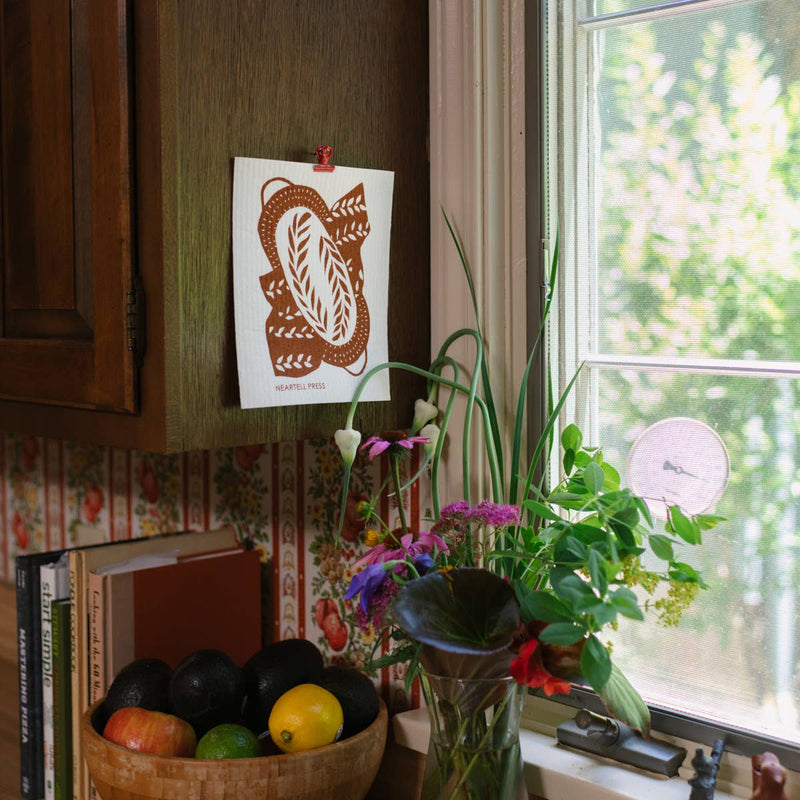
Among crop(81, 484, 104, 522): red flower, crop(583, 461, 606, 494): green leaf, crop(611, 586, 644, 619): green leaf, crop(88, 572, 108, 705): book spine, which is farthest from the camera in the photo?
crop(81, 484, 104, 522): red flower

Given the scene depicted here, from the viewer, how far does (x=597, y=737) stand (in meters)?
1.09

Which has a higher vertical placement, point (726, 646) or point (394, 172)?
point (394, 172)

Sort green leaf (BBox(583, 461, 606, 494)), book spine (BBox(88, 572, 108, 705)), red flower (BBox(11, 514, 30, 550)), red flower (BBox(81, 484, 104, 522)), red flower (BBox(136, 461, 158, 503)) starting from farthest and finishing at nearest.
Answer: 1. red flower (BBox(11, 514, 30, 550))
2. red flower (BBox(81, 484, 104, 522))
3. red flower (BBox(136, 461, 158, 503))
4. book spine (BBox(88, 572, 108, 705))
5. green leaf (BBox(583, 461, 606, 494))

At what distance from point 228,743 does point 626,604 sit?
505mm

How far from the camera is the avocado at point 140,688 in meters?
1.17

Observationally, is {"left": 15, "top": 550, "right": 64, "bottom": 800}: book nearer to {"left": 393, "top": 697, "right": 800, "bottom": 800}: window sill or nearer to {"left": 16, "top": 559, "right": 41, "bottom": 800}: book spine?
{"left": 16, "top": 559, "right": 41, "bottom": 800}: book spine

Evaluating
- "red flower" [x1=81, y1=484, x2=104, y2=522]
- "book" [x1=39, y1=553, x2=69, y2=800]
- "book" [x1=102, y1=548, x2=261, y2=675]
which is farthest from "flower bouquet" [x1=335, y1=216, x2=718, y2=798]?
"red flower" [x1=81, y1=484, x2=104, y2=522]

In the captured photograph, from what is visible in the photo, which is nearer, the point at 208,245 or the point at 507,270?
the point at 208,245

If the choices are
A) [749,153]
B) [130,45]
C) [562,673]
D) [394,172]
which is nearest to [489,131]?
[394,172]

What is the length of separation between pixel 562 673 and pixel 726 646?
251mm

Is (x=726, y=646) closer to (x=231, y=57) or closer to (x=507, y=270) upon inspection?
(x=507, y=270)

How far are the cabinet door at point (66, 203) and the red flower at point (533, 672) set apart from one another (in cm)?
46

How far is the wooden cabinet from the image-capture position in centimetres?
98

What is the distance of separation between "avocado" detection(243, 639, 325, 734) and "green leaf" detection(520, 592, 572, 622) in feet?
1.37
